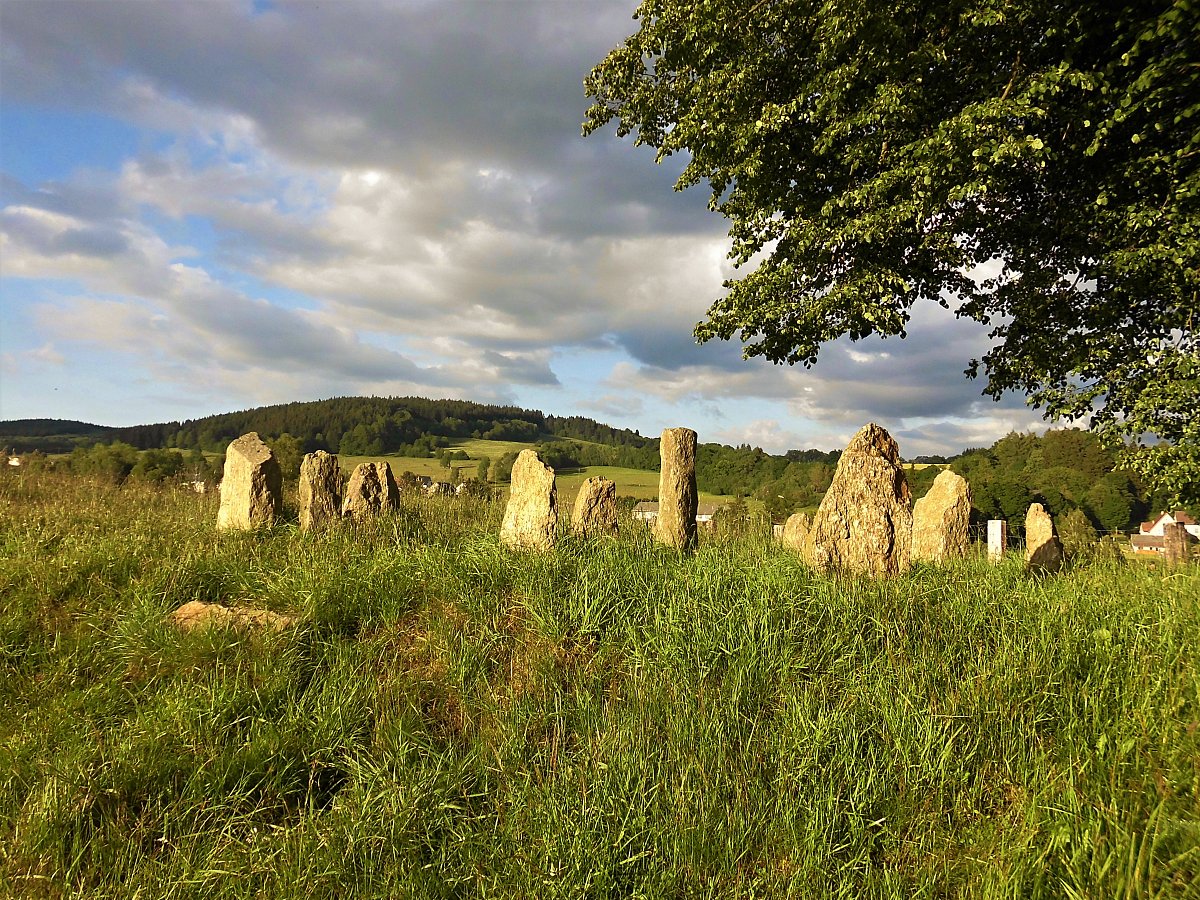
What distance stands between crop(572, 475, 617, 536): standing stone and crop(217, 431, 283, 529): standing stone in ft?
14.4

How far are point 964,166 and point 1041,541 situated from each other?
636 cm

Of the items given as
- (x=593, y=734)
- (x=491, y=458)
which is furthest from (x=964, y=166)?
(x=491, y=458)

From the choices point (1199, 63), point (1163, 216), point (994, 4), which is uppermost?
point (994, 4)

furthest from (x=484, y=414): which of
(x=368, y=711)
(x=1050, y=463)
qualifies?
(x=368, y=711)

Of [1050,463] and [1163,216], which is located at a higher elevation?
[1163,216]

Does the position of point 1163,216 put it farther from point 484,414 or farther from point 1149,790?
point 484,414

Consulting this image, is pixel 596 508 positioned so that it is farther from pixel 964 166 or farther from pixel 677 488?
pixel 964 166

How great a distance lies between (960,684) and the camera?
14.1 ft

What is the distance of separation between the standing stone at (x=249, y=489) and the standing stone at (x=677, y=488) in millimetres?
5457

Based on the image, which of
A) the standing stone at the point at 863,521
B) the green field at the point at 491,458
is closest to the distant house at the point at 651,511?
the green field at the point at 491,458

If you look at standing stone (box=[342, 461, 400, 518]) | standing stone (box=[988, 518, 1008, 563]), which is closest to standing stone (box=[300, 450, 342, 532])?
standing stone (box=[342, 461, 400, 518])

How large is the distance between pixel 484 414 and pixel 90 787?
68975 millimetres

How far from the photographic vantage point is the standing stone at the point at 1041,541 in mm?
9172

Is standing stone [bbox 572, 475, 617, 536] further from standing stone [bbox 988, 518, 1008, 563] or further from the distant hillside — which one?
the distant hillside
